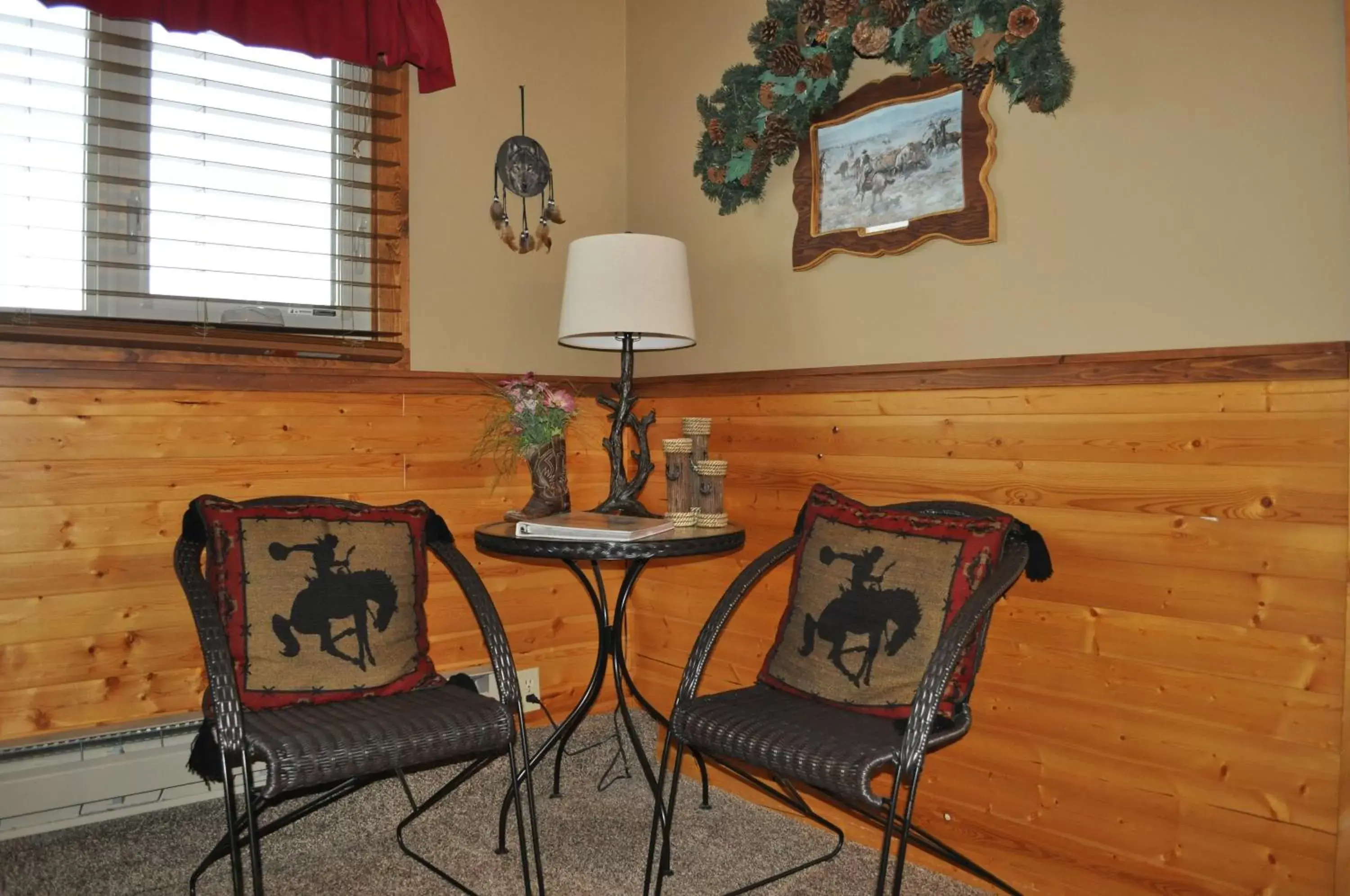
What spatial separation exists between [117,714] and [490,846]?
3.04ft

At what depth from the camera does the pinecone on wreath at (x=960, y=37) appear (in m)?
2.08

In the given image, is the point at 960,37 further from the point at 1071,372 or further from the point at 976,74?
the point at 1071,372

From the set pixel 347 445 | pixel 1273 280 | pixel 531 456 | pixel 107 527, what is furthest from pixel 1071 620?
pixel 107 527

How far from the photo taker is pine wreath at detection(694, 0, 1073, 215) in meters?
1.99

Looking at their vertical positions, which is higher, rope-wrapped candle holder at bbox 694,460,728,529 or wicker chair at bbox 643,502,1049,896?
rope-wrapped candle holder at bbox 694,460,728,529

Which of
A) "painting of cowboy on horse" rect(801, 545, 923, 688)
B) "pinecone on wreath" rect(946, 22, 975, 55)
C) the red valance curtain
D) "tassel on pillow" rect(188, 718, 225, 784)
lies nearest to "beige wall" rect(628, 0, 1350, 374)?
"pinecone on wreath" rect(946, 22, 975, 55)

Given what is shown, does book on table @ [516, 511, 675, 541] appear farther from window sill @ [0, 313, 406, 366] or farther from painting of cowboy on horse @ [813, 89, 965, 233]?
painting of cowboy on horse @ [813, 89, 965, 233]

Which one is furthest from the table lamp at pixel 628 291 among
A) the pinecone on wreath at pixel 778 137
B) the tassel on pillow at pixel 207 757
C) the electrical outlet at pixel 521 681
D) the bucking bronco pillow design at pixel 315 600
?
the tassel on pillow at pixel 207 757

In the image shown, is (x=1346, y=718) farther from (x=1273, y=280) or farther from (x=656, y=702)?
(x=656, y=702)

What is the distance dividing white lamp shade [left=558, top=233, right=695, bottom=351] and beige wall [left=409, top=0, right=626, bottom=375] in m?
0.56

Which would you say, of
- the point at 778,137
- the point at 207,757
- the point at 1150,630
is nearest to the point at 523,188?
the point at 778,137

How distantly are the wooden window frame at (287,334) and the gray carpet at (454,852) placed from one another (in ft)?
3.59

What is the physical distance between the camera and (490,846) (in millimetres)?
2242

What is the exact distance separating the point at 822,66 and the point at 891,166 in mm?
339
